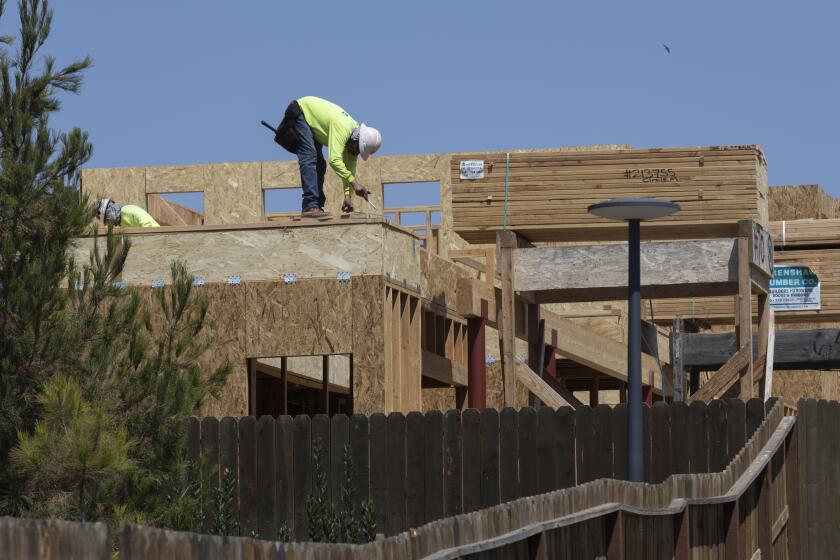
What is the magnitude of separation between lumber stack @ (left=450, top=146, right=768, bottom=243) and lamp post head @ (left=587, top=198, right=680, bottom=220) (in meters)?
5.63

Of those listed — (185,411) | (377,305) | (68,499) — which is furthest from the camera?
(377,305)

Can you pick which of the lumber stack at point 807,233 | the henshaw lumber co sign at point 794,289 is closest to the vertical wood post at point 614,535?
the henshaw lumber co sign at point 794,289

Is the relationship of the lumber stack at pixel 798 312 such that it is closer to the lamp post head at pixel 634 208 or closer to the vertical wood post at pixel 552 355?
the vertical wood post at pixel 552 355

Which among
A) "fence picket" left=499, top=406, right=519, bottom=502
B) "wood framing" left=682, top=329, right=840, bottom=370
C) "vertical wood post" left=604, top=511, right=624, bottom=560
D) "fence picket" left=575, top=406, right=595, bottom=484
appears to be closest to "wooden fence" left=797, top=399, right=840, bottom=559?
"fence picket" left=575, top=406, right=595, bottom=484

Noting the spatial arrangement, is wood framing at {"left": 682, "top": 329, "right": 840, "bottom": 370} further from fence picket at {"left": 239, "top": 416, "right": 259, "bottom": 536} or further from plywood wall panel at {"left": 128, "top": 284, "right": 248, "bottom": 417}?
fence picket at {"left": 239, "top": 416, "right": 259, "bottom": 536}

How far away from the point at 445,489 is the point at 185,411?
380cm

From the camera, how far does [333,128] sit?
16672 millimetres

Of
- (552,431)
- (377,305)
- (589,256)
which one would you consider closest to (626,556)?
(552,431)

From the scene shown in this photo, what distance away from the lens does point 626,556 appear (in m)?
9.81

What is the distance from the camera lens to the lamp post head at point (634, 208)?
12.4 m

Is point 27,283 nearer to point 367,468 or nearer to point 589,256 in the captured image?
point 367,468

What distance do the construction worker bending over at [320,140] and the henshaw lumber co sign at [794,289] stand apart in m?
11.6

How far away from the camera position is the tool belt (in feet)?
55.4

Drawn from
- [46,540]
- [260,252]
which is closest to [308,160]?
[260,252]
